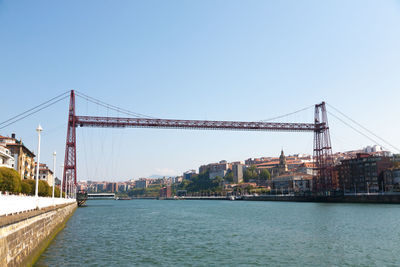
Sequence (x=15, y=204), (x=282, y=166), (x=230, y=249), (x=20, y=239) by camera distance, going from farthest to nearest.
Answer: (x=282, y=166), (x=230, y=249), (x=15, y=204), (x=20, y=239)

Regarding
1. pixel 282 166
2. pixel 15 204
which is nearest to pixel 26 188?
pixel 15 204

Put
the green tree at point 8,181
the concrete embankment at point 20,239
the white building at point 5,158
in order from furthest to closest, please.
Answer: the white building at point 5,158
the green tree at point 8,181
the concrete embankment at point 20,239

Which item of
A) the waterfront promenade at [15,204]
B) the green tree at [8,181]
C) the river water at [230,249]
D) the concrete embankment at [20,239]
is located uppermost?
the green tree at [8,181]

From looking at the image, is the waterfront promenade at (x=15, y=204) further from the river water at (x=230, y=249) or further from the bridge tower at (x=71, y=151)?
the bridge tower at (x=71, y=151)

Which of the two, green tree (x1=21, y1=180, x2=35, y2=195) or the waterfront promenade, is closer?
the waterfront promenade

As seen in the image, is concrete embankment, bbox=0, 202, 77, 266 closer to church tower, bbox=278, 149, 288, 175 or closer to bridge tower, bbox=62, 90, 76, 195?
bridge tower, bbox=62, 90, 76, 195

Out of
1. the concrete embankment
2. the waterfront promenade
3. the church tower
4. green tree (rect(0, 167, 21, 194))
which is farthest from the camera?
the church tower

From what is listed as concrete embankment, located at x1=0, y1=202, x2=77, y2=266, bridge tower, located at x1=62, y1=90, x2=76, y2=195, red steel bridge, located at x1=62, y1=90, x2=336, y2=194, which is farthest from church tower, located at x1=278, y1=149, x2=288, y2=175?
concrete embankment, located at x1=0, y1=202, x2=77, y2=266

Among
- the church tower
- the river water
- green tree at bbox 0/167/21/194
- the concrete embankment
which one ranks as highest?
the church tower

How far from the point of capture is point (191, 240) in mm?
20000

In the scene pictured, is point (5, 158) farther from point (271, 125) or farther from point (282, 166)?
point (282, 166)

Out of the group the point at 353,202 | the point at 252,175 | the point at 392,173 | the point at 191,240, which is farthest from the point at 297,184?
the point at 191,240

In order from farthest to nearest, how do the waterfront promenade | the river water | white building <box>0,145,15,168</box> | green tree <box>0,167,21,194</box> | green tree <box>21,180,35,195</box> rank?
1. white building <box>0,145,15,168</box>
2. green tree <box>21,180,35,195</box>
3. green tree <box>0,167,21,194</box>
4. the river water
5. the waterfront promenade

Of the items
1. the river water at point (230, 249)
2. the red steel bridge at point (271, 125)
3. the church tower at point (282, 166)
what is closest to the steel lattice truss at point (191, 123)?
the red steel bridge at point (271, 125)
